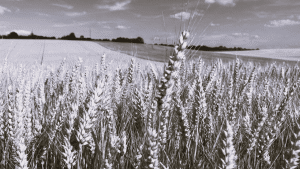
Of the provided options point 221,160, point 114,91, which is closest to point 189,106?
point 114,91

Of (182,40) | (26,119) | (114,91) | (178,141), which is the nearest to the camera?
(182,40)

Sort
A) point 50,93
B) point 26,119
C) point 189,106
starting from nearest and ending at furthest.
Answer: point 26,119 → point 189,106 → point 50,93

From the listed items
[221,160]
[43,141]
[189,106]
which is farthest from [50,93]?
[221,160]

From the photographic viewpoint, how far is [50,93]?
7.20 feet

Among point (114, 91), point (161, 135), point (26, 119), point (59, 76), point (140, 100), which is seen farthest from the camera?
point (59, 76)

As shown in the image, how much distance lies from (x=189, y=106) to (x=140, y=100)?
1.60 ft

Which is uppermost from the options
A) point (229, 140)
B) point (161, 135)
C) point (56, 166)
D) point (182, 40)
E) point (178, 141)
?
point (182, 40)

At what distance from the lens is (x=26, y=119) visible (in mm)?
1106

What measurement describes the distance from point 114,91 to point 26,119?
913mm

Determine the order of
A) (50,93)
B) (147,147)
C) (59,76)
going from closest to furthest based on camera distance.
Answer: (147,147)
(50,93)
(59,76)

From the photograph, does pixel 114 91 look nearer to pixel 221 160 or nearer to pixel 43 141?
pixel 43 141

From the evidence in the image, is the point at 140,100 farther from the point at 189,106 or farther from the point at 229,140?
the point at 229,140

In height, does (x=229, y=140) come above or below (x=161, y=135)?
above

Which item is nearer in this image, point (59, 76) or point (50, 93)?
point (50, 93)
